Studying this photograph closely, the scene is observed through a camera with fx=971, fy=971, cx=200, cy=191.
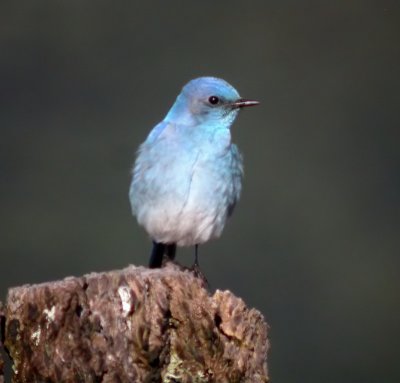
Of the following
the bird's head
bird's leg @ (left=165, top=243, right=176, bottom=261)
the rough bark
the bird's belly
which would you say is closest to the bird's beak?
the bird's head

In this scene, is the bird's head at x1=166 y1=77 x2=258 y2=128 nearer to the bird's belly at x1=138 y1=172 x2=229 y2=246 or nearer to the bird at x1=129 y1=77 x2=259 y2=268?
the bird at x1=129 y1=77 x2=259 y2=268

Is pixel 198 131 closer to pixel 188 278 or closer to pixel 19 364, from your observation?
pixel 188 278

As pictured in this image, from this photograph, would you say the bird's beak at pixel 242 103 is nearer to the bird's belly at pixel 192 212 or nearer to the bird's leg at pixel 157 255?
the bird's belly at pixel 192 212

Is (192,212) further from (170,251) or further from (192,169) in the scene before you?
(170,251)

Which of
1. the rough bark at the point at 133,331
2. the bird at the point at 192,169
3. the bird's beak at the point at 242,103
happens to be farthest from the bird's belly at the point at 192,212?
the rough bark at the point at 133,331

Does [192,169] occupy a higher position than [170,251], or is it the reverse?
[192,169]

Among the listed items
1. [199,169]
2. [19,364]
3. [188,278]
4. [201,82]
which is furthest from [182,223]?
[19,364]

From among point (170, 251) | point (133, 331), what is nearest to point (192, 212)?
point (170, 251)
